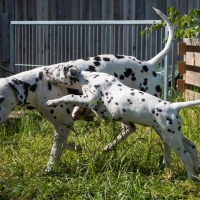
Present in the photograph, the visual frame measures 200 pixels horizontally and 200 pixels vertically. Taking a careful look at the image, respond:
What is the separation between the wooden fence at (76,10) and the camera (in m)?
11.7

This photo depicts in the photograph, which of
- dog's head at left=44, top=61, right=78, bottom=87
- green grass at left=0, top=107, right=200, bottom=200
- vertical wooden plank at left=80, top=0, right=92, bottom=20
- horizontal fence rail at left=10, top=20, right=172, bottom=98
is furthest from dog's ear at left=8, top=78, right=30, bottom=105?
vertical wooden plank at left=80, top=0, right=92, bottom=20

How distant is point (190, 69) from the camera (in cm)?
949

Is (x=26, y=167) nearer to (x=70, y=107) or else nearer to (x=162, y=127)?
(x=70, y=107)

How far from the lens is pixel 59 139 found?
625cm

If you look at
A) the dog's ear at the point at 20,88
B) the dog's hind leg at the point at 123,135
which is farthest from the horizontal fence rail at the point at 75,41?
the dog's ear at the point at 20,88

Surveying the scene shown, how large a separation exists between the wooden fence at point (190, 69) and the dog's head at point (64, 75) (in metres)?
3.24

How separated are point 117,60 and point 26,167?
61.1 inches

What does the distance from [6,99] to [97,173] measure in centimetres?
117

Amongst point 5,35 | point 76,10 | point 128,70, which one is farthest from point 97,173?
point 5,35

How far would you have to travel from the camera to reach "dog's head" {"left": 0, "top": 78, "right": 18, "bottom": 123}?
232 inches

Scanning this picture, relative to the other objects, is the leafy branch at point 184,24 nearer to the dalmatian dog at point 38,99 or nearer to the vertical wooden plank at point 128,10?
Result: the vertical wooden plank at point 128,10

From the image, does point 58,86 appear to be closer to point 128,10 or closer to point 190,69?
point 190,69

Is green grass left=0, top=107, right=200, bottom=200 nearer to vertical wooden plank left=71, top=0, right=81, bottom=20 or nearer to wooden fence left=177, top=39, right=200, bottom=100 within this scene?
wooden fence left=177, top=39, right=200, bottom=100

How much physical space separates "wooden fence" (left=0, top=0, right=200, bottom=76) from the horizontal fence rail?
687mm
